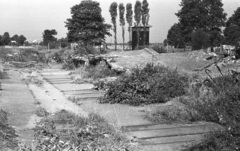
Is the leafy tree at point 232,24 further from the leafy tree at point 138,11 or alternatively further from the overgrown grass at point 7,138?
the overgrown grass at point 7,138

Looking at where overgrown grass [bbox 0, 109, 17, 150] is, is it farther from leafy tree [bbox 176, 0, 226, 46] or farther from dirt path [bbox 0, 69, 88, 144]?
leafy tree [bbox 176, 0, 226, 46]

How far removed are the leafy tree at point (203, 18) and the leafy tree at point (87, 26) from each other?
30.1 feet

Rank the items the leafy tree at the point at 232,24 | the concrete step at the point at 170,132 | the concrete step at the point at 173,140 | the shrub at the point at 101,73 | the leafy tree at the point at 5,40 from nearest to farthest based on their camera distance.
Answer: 1. the concrete step at the point at 173,140
2. the concrete step at the point at 170,132
3. the shrub at the point at 101,73
4. the leafy tree at the point at 232,24
5. the leafy tree at the point at 5,40

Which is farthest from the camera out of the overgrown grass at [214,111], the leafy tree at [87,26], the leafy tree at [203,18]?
the leafy tree at [203,18]

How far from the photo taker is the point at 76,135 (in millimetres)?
4328

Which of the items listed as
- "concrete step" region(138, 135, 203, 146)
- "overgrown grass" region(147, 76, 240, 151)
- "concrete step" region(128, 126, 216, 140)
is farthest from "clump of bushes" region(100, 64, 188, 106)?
"concrete step" region(138, 135, 203, 146)

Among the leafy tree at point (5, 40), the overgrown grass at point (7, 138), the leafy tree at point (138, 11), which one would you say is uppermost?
the leafy tree at point (138, 11)

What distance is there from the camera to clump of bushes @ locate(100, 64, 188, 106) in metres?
7.31

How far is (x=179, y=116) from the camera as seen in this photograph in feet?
18.9

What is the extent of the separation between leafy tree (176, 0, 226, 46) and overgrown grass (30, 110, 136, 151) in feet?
103

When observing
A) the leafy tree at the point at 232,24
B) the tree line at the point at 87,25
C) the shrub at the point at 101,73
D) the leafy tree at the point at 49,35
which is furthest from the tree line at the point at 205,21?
the shrub at the point at 101,73

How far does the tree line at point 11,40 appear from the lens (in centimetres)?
4291

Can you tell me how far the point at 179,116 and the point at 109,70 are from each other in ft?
20.0

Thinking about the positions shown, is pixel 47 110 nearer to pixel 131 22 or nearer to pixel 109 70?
pixel 109 70
